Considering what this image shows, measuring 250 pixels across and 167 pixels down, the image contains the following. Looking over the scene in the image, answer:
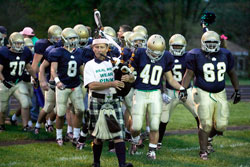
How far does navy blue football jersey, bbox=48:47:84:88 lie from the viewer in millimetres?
8484

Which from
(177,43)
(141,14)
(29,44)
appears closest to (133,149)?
(177,43)

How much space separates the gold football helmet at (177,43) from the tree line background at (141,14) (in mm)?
19198

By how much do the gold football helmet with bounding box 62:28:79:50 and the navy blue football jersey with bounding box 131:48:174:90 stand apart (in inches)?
60.1

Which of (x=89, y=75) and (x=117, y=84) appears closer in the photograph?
(x=117, y=84)

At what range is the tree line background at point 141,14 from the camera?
93.5 ft

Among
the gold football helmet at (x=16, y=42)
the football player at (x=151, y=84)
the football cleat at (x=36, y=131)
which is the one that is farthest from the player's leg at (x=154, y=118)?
the gold football helmet at (x=16, y=42)

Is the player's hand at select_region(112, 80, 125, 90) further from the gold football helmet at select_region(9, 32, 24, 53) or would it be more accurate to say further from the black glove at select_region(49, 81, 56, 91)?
the gold football helmet at select_region(9, 32, 24, 53)

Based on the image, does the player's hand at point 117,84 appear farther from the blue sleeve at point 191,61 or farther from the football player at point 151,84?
the blue sleeve at point 191,61

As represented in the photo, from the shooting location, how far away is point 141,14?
42.2 meters

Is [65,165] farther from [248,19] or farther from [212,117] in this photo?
[248,19]

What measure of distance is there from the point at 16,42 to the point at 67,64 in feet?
5.83

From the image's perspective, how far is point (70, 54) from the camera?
8.57m

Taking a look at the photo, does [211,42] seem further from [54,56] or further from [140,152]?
[54,56]

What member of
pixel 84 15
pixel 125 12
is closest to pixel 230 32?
pixel 125 12
